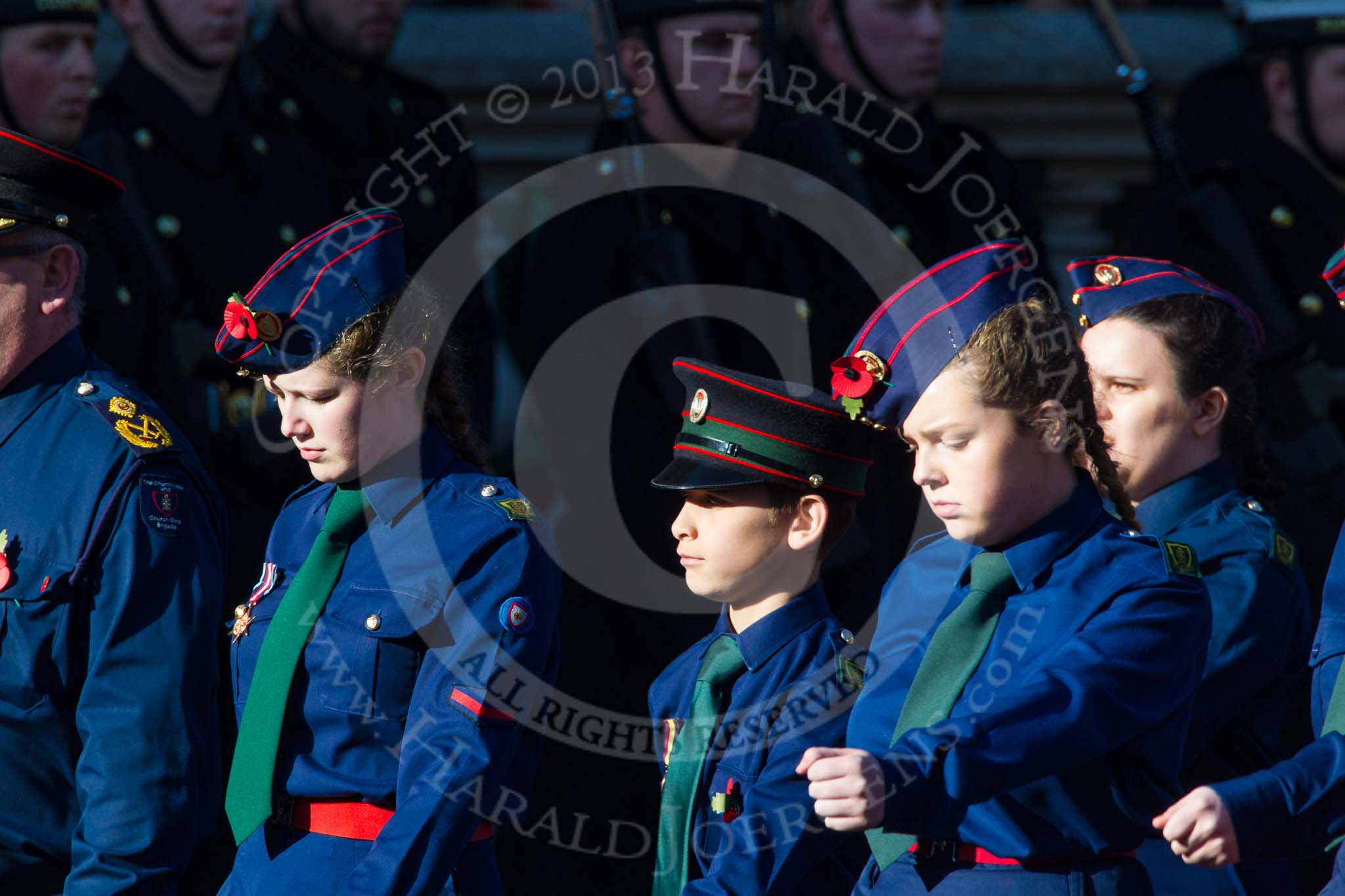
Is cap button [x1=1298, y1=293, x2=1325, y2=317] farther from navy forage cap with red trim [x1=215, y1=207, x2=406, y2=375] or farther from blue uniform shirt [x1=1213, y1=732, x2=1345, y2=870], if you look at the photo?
navy forage cap with red trim [x1=215, y1=207, x2=406, y2=375]

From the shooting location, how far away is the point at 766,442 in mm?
3193

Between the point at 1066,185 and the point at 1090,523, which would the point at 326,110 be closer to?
the point at 1066,185

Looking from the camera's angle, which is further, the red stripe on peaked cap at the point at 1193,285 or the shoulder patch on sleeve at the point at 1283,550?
the red stripe on peaked cap at the point at 1193,285

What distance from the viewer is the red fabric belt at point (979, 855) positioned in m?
2.58

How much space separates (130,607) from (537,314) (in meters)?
2.18

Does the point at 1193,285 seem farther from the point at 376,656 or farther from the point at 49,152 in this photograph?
the point at 49,152

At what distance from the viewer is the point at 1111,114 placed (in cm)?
674

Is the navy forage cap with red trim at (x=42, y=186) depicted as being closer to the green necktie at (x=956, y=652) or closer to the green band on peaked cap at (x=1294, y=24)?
the green necktie at (x=956, y=652)

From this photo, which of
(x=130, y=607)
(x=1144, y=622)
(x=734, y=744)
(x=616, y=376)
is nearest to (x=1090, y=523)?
(x=1144, y=622)

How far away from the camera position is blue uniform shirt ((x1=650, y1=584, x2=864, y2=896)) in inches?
115

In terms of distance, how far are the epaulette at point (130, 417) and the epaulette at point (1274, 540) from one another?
186 centimetres

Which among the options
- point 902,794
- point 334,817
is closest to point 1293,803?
point 902,794

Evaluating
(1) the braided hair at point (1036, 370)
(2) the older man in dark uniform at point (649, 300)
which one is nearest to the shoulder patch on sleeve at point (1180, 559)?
(1) the braided hair at point (1036, 370)

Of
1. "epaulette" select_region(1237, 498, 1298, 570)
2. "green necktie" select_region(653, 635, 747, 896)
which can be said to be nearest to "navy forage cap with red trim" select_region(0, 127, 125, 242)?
"green necktie" select_region(653, 635, 747, 896)
